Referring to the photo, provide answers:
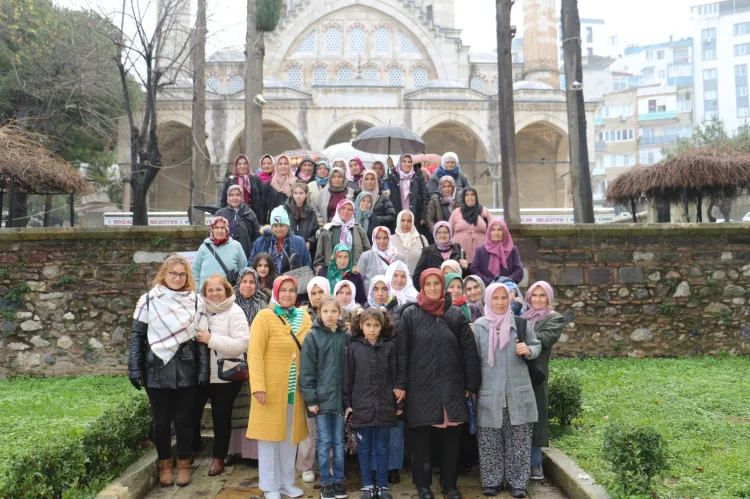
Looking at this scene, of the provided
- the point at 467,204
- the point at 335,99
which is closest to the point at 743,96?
the point at 335,99

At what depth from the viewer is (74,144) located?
21062 millimetres

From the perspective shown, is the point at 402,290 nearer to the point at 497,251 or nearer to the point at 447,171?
the point at 497,251

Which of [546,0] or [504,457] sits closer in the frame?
[504,457]

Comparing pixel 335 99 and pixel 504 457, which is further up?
pixel 335 99

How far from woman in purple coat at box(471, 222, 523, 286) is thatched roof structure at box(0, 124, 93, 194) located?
273 inches

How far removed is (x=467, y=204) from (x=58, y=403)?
4.89 meters

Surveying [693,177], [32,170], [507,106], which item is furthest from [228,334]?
[693,177]

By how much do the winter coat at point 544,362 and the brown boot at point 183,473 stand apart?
8.70 ft

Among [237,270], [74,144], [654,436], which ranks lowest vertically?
[654,436]

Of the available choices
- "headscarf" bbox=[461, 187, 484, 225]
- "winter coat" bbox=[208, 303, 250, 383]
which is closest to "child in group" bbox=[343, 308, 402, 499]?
"winter coat" bbox=[208, 303, 250, 383]

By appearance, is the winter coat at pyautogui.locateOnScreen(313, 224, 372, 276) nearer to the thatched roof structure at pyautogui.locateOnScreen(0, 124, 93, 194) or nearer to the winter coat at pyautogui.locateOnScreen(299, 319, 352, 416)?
the winter coat at pyautogui.locateOnScreen(299, 319, 352, 416)

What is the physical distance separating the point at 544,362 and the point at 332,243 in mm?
2733

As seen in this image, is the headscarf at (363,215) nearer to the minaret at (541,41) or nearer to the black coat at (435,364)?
the black coat at (435,364)

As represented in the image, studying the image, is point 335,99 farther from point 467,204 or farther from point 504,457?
point 504,457
